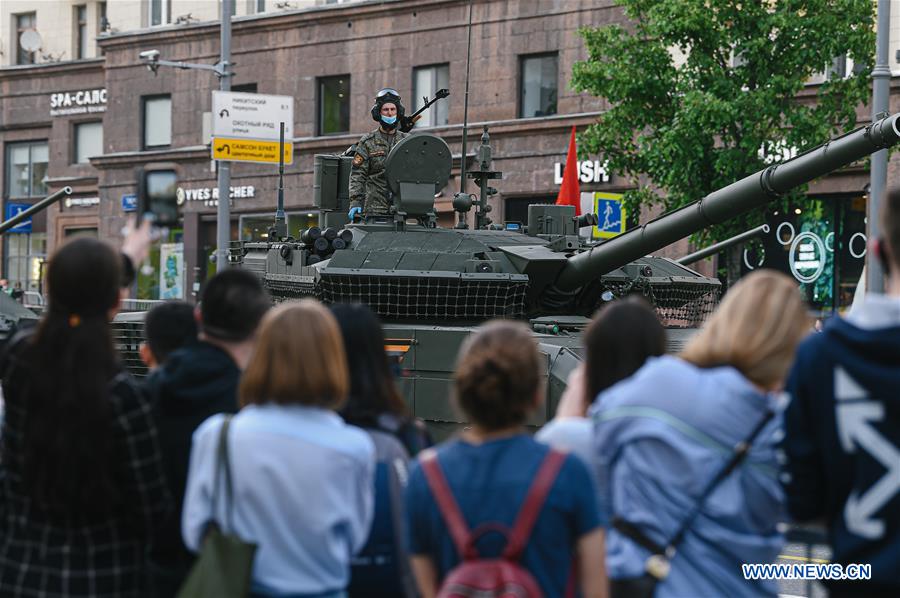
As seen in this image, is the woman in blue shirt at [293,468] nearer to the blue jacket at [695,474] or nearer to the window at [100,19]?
the blue jacket at [695,474]

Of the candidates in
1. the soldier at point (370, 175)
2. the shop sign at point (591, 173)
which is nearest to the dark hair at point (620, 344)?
the soldier at point (370, 175)

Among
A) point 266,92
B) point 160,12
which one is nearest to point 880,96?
point 266,92

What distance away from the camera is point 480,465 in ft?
13.4

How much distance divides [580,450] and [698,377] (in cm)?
46

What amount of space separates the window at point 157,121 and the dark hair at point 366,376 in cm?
2942

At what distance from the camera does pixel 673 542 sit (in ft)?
13.9

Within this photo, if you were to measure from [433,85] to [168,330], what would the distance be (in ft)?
79.9

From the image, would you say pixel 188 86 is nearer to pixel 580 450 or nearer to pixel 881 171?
pixel 881 171

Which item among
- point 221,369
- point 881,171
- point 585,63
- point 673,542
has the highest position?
point 585,63

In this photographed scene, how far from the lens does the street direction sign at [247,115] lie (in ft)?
75.0

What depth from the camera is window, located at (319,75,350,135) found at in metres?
30.8

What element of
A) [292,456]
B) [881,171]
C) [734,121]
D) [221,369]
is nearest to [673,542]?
[292,456]

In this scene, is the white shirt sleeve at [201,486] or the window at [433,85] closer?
the white shirt sleeve at [201,486]

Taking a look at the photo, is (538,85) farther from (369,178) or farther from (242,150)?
(369,178)
